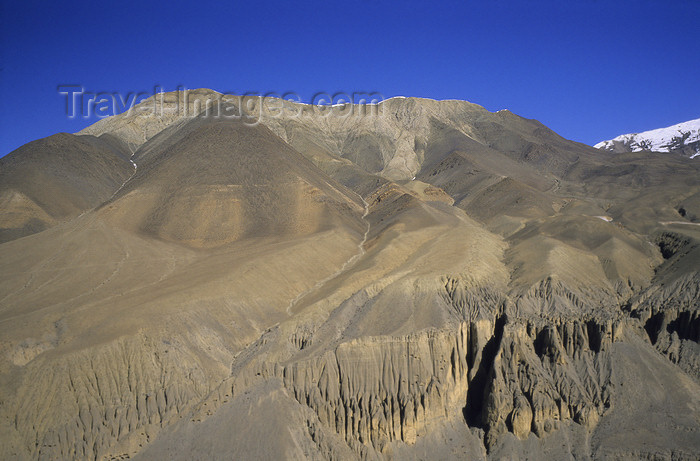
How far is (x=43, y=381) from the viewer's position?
1558 inches

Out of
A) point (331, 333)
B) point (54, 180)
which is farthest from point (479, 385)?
point (54, 180)

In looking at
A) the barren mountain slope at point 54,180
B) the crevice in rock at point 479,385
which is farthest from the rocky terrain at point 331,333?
the barren mountain slope at point 54,180

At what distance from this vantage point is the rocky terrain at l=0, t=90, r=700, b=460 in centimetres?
4031

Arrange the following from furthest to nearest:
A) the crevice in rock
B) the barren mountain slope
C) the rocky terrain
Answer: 1. the barren mountain slope
2. the crevice in rock
3. the rocky terrain

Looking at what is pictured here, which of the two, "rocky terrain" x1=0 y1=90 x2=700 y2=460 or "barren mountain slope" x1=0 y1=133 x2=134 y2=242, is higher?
"barren mountain slope" x1=0 y1=133 x2=134 y2=242

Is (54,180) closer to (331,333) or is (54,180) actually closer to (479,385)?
(331,333)

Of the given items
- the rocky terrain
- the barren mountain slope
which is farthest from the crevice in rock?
the barren mountain slope

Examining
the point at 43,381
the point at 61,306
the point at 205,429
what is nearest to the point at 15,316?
the point at 61,306

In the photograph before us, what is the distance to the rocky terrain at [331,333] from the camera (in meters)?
40.3

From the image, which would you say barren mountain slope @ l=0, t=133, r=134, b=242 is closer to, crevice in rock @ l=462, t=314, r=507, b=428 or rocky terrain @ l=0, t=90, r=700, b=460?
rocky terrain @ l=0, t=90, r=700, b=460

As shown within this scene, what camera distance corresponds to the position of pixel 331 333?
46594mm

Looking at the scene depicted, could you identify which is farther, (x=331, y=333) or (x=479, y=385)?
(x=331, y=333)

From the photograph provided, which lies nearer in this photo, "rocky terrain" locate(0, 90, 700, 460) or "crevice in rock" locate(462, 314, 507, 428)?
"rocky terrain" locate(0, 90, 700, 460)

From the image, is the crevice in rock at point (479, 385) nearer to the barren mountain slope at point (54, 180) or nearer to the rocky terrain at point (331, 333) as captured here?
the rocky terrain at point (331, 333)
